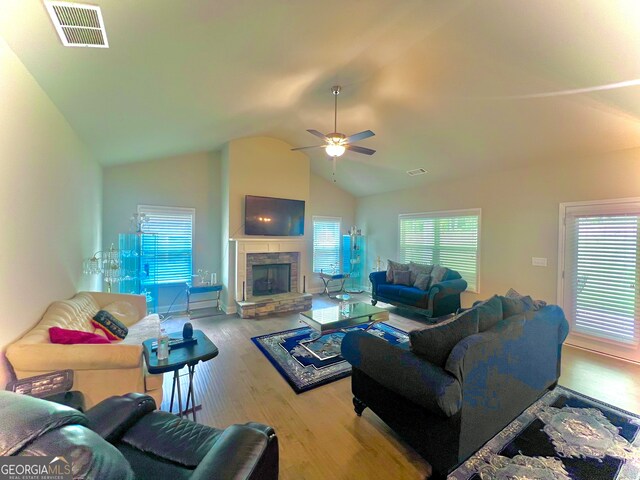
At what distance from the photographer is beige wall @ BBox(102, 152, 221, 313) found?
16.1 feet

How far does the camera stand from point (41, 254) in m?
2.36

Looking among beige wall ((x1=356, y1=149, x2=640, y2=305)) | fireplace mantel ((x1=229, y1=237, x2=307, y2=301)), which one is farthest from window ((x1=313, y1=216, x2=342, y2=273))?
beige wall ((x1=356, y1=149, x2=640, y2=305))

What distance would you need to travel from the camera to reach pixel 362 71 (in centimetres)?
327

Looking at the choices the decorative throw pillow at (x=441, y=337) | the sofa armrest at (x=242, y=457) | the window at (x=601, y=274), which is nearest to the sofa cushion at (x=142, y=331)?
the sofa armrest at (x=242, y=457)

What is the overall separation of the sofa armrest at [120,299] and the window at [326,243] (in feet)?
13.7

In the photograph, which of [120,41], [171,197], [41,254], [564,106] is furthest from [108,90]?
[564,106]

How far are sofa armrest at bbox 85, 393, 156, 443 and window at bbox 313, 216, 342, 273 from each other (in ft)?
18.7

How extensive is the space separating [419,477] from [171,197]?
5.75m

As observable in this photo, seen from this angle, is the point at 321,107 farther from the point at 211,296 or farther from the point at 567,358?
the point at 567,358

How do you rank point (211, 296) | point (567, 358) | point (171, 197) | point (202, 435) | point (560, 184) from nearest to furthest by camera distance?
point (202, 435)
point (567, 358)
point (560, 184)
point (171, 197)
point (211, 296)

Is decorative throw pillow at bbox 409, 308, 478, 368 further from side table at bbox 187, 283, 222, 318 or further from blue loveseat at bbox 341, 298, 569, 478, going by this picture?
side table at bbox 187, 283, 222, 318

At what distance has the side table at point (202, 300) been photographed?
17.1ft

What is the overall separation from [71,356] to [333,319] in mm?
2737

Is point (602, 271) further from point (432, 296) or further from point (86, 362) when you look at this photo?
point (86, 362)
